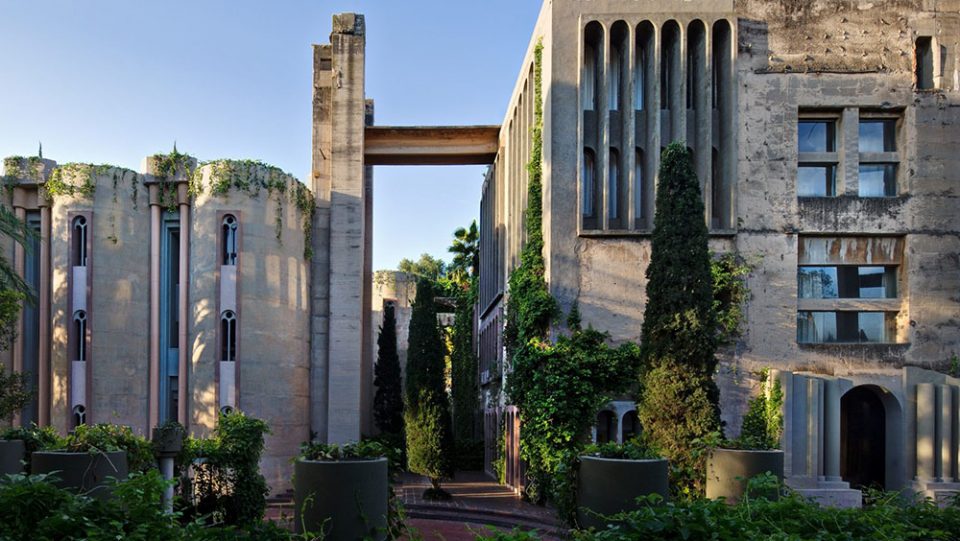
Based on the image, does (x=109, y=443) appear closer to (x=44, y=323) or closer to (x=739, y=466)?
(x=739, y=466)

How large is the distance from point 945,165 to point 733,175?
509 centimetres

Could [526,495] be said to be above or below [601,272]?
below

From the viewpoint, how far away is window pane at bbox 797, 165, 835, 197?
18688 millimetres

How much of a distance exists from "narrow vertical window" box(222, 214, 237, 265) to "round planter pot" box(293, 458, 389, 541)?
16117mm

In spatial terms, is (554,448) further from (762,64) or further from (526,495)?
(762,64)

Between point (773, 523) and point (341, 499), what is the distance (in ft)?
11.5

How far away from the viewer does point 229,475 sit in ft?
49.4

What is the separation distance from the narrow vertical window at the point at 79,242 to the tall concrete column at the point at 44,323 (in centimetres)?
78

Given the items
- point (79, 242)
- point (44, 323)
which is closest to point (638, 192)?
point (79, 242)

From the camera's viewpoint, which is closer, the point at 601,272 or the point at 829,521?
the point at 829,521

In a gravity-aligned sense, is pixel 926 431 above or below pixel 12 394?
below

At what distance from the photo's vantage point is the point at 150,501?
14.7ft

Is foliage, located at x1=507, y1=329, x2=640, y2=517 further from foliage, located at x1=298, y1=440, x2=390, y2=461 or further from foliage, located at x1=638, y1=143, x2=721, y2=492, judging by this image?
foliage, located at x1=298, y1=440, x2=390, y2=461

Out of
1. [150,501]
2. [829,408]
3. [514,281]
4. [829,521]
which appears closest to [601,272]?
[514,281]
